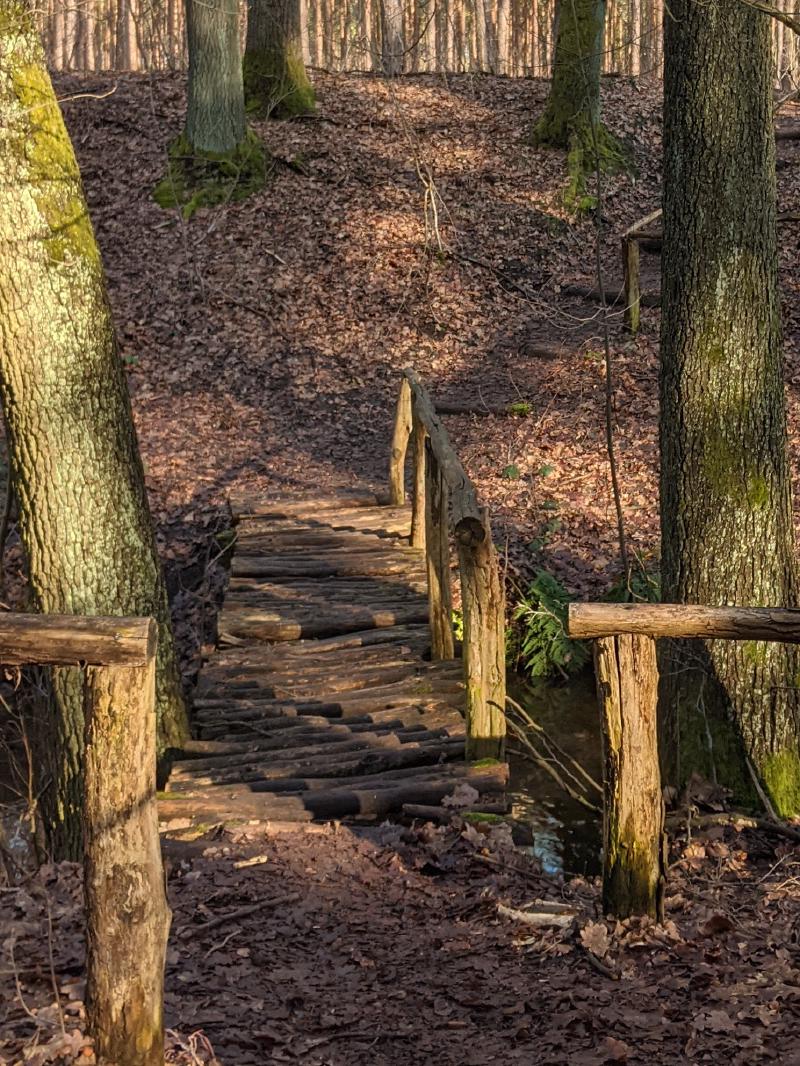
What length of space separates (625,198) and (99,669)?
17012 mm

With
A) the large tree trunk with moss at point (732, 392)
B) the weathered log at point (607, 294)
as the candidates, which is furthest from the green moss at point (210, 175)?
the large tree trunk with moss at point (732, 392)

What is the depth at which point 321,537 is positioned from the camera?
10.6 meters

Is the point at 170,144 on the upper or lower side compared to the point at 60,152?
upper

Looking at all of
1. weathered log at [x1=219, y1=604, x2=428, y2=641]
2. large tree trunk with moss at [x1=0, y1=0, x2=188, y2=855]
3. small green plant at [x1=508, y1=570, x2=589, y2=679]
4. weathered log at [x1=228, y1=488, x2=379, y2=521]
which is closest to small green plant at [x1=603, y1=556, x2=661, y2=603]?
small green plant at [x1=508, y1=570, x2=589, y2=679]

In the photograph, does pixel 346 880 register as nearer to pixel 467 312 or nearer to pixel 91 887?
pixel 91 887

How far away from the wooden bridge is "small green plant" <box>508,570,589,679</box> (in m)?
1.08

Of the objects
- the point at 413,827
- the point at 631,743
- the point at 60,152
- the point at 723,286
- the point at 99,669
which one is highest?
the point at 60,152

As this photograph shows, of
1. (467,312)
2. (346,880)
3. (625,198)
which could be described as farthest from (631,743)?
(625,198)

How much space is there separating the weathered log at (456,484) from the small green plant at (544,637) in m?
1.93

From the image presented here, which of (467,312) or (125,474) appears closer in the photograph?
(125,474)

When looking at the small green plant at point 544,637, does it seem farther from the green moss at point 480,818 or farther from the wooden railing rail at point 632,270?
the wooden railing rail at point 632,270

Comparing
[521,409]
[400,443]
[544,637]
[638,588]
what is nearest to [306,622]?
[544,637]

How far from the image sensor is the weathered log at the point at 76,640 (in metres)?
3.42

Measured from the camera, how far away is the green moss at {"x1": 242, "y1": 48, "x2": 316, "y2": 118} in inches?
782
